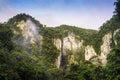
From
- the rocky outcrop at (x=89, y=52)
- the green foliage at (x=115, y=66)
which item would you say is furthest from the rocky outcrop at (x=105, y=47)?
the green foliage at (x=115, y=66)

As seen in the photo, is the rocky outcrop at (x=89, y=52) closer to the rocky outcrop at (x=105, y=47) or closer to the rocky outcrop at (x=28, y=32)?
the rocky outcrop at (x=105, y=47)

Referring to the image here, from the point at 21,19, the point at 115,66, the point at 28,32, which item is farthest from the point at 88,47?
the point at 115,66

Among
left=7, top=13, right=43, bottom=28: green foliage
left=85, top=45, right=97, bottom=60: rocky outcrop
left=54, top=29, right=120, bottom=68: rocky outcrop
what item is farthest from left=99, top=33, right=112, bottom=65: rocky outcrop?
left=7, top=13, right=43, bottom=28: green foliage

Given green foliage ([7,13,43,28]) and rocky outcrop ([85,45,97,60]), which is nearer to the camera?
rocky outcrop ([85,45,97,60])

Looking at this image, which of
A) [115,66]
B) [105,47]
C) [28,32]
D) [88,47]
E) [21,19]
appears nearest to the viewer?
[115,66]

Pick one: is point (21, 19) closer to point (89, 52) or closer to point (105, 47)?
point (89, 52)

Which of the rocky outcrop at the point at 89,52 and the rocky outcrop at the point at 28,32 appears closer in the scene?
the rocky outcrop at the point at 89,52

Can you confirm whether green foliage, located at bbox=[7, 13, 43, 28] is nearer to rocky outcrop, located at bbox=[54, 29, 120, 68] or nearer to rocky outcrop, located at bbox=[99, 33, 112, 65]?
rocky outcrop, located at bbox=[54, 29, 120, 68]

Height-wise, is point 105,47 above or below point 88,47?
below

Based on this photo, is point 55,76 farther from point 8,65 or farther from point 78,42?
point 8,65

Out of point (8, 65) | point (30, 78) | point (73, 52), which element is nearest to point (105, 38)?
point (73, 52)

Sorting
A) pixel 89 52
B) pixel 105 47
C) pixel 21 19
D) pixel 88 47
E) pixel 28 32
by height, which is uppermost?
pixel 21 19
